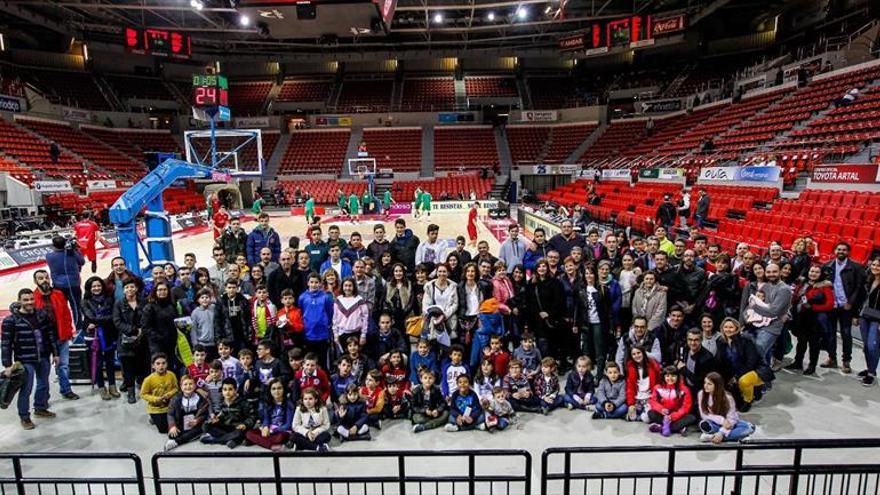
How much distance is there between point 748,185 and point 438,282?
45.8 ft

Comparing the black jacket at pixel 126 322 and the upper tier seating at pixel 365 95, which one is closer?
the black jacket at pixel 126 322

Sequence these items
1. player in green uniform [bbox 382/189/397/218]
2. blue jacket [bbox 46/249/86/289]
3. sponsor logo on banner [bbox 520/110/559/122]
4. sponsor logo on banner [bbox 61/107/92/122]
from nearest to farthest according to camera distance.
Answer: blue jacket [bbox 46/249/86/289] < player in green uniform [bbox 382/189/397/218] < sponsor logo on banner [bbox 61/107/92/122] < sponsor logo on banner [bbox 520/110/559/122]

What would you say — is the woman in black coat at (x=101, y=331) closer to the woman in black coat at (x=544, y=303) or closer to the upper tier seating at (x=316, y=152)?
the woman in black coat at (x=544, y=303)

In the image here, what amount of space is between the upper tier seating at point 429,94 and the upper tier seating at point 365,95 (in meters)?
1.56

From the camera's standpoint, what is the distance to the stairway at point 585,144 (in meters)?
34.0

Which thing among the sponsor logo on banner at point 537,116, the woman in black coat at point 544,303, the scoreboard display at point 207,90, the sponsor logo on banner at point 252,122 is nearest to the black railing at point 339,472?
the woman in black coat at point 544,303

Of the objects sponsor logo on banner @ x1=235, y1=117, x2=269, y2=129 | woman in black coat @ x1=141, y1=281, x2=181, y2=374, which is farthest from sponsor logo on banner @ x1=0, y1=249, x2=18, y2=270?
sponsor logo on banner @ x1=235, y1=117, x2=269, y2=129

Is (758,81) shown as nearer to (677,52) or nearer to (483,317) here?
(677,52)

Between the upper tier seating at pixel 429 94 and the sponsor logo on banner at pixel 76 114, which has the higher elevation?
the upper tier seating at pixel 429 94

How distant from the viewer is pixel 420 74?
4288cm

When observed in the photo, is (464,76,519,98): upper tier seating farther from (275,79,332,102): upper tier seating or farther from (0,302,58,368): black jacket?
(0,302,58,368): black jacket

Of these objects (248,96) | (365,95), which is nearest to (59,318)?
(365,95)

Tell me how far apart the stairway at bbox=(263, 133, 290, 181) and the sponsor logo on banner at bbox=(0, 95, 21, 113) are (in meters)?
13.6

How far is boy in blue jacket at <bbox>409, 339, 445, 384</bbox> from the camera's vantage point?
5.88 meters
